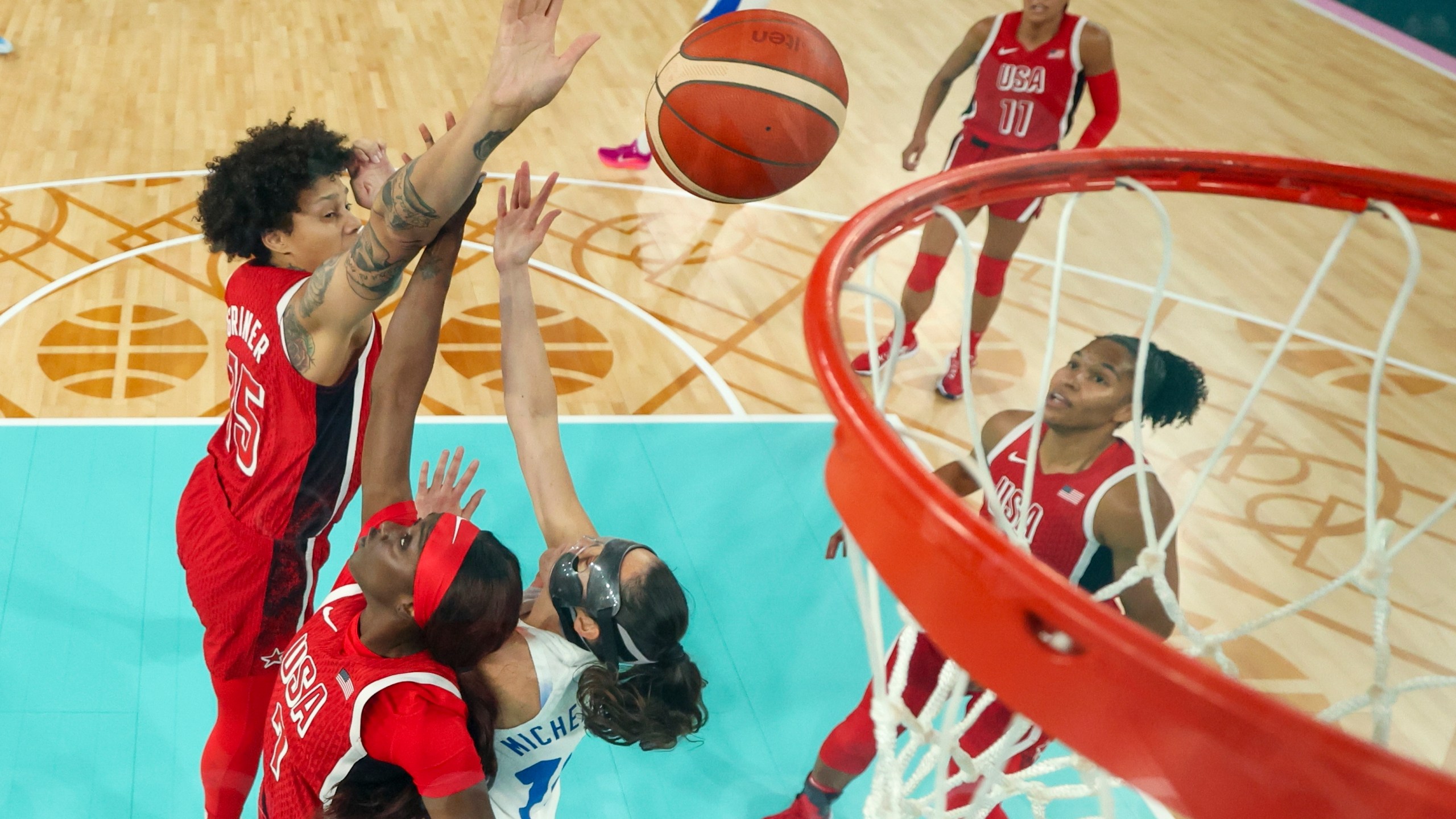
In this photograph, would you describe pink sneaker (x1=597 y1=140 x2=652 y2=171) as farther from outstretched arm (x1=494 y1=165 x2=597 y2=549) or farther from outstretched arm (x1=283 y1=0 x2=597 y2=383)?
outstretched arm (x1=283 y1=0 x2=597 y2=383)

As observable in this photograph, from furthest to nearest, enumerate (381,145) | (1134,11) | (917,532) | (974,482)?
(1134,11) → (381,145) → (974,482) → (917,532)

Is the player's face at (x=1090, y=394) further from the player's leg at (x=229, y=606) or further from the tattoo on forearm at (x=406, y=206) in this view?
the player's leg at (x=229, y=606)

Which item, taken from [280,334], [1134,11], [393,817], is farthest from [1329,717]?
[1134,11]

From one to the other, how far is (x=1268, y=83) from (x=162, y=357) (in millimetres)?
5546

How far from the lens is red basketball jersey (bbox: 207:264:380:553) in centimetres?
202

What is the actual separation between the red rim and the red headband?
0.60 m

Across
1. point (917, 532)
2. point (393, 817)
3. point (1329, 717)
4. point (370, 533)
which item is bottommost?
point (393, 817)

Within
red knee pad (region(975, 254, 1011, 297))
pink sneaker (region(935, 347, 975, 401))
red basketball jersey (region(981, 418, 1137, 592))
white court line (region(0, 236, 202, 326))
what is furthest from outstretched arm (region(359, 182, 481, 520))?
white court line (region(0, 236, 202, 326))

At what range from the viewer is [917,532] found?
1.06m

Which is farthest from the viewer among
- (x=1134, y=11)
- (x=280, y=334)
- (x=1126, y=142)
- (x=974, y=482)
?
(x=1134, y=11)

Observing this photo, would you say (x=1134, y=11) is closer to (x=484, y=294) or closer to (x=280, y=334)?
(x=484, y=294)

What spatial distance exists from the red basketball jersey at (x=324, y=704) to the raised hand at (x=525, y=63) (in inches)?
30.7

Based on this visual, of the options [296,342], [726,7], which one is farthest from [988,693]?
[726,7]

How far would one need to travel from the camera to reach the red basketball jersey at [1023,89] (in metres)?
3.50
